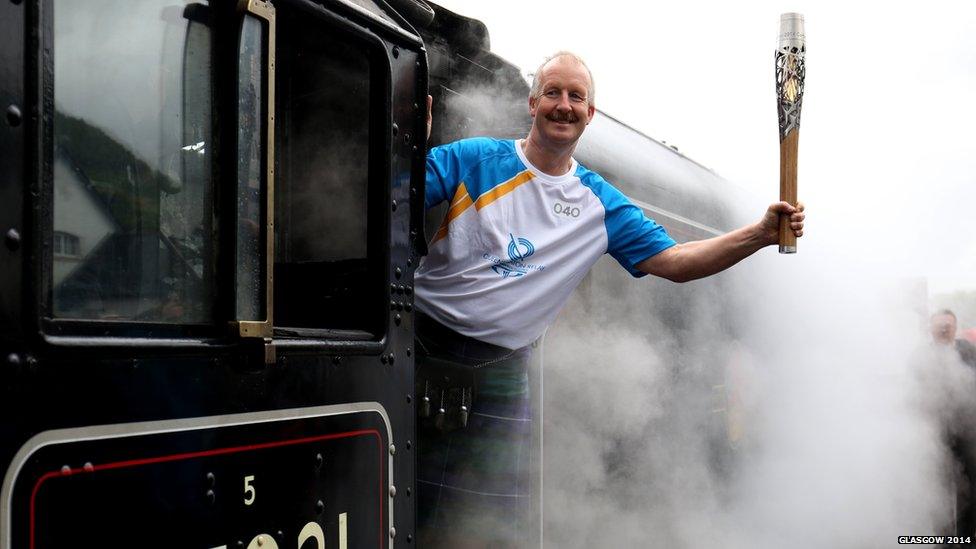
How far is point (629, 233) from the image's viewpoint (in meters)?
2.35

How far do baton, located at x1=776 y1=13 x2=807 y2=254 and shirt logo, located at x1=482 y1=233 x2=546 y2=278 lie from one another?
60 cm

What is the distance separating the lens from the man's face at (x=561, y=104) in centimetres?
222

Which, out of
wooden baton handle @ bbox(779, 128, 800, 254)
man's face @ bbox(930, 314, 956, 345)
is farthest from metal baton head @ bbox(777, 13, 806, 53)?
man's face @ bbox(930, 314, 956, 345)

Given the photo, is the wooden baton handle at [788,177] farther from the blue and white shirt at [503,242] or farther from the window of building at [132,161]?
the window of building at [132,161]

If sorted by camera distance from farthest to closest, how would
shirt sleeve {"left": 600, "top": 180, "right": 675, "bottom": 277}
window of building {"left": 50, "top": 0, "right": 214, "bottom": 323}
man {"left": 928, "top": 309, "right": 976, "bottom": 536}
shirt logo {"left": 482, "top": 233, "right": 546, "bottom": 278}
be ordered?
man {"left": 928, "top": 309, "right": 976, "bottom": 536} → shirt sleeve {"left": 600, "top": 180, "right": 675, "bottom": 277} → shirt logo {"left": 482, "top": 233, "right": 546, "bottom": 278} → window of building {"left": 50, "top": 0, "right": 214, "bottom": 323}

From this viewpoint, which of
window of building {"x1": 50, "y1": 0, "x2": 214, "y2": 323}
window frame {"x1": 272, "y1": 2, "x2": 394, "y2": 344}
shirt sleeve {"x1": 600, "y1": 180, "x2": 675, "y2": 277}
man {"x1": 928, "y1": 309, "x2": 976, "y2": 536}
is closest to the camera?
window of building {"x1": 50, "y1": 0, "x2": 214, "y2": 323}

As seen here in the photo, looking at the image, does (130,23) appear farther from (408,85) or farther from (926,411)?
(926,411)

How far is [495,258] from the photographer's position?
2195 mm

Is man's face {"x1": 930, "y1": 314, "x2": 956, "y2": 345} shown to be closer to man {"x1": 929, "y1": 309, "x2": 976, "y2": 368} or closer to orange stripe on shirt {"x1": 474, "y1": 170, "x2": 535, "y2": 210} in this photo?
man {"x1": 929, "y1": 309, "x2": 976, "y2": 368}

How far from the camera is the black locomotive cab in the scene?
1131 mm

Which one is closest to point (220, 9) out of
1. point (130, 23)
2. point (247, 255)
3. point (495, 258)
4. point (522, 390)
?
point (130, 23)

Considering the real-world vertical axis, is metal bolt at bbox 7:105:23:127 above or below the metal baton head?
below

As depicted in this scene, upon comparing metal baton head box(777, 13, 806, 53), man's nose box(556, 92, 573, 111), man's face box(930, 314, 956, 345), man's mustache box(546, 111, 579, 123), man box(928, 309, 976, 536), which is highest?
metal baton head box(777, 13, 806, 53)

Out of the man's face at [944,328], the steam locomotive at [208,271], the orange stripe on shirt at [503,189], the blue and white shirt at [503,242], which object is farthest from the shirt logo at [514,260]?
the man's face at [944,328]
